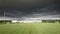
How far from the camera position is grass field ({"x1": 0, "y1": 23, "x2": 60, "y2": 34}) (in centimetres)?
95

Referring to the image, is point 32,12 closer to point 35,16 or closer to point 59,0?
point 35,16

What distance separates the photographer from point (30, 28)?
0.97 m

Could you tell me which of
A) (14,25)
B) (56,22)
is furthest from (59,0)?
(14,25)

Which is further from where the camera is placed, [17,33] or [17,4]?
[17,4]

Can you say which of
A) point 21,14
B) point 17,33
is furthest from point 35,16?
point 17,33

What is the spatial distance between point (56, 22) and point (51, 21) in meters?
0.05

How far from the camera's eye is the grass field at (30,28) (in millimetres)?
954

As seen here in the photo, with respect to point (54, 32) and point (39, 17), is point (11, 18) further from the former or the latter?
point (54, 32)

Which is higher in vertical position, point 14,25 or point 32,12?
point 32,12

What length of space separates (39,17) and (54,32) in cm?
21

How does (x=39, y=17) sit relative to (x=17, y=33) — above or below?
above

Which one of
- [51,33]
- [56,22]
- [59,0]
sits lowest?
[51,33]

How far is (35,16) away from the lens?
1.03m

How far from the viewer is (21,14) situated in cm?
105
